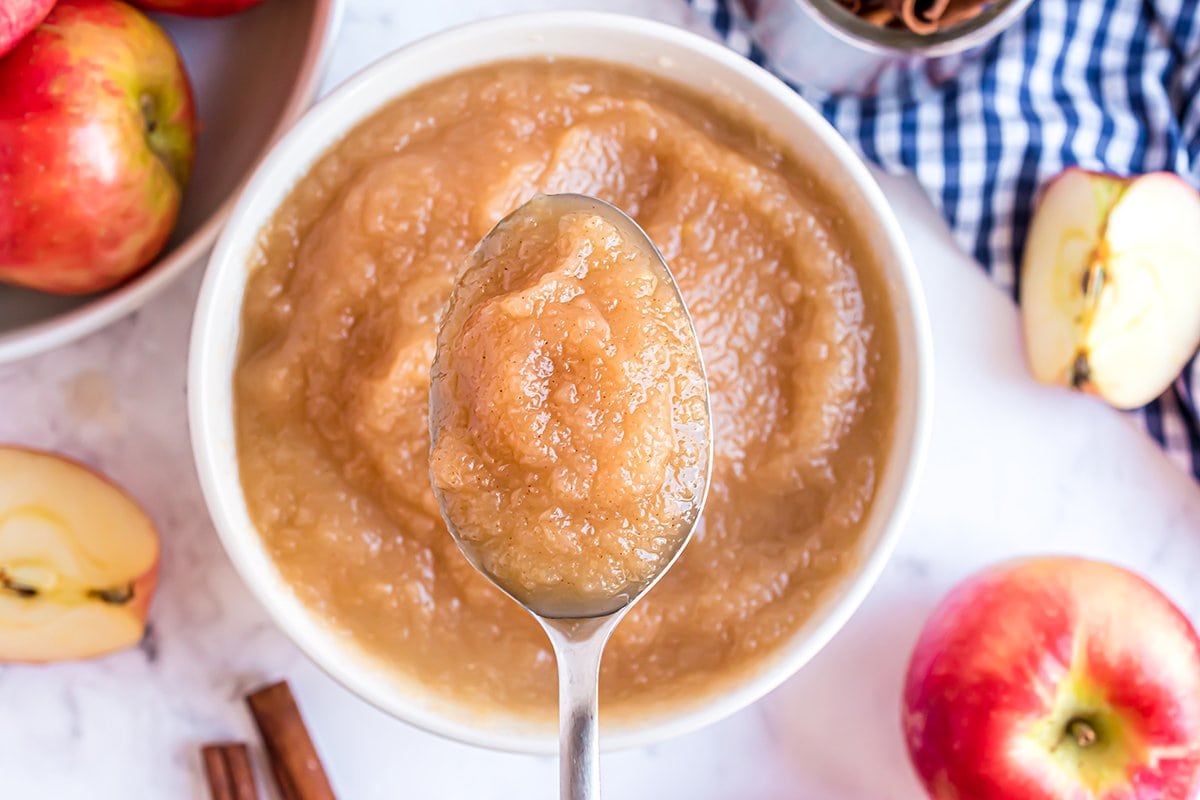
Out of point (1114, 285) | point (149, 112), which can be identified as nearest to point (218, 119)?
point (149, 112)

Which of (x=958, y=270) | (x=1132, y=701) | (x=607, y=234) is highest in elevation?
(x=607, y=234)

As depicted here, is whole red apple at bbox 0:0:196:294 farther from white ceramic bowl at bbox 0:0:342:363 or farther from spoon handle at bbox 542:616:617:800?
spoon handle at bbox 542:616:617:800

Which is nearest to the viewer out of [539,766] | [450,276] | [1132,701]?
[450,276]

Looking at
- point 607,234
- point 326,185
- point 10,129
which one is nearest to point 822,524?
point 607,234

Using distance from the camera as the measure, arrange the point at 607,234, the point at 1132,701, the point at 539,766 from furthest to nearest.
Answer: the point at 539,766
the point at 1132,701
the point at 607,234

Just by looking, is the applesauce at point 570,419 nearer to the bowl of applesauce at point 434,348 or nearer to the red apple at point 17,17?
the bowl of applesauce at point 434,348

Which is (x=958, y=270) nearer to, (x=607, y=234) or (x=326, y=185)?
(x=607, y=234)

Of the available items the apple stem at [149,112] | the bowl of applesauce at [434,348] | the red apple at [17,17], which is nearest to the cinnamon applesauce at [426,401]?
the bowl of applesauce at [434,348]
